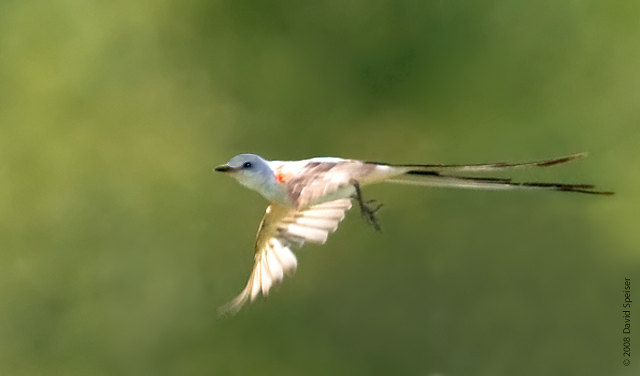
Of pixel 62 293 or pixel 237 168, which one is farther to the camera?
pixel 62 293

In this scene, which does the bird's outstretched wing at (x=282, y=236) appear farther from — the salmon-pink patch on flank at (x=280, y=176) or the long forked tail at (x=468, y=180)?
the long forked tail at (x=468, y=180)

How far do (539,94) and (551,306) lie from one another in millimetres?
593

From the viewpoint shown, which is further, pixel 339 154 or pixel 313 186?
pixel 339 154

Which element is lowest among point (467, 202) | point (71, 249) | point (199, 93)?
point (71, 249)

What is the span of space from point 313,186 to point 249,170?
0.07m

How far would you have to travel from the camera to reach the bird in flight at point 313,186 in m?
0.74

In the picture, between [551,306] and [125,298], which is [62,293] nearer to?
[125,298]

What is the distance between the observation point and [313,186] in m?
0.77

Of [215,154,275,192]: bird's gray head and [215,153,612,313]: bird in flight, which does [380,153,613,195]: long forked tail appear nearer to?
[215,153,612,313]: bird in flight

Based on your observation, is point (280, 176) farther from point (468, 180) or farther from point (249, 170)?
point (468, 180)

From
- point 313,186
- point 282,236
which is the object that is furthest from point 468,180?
point 282,236

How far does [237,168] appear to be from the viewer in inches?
31.6

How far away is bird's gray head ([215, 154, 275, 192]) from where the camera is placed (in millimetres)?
801

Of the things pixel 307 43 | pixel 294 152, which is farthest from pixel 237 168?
pixel 307 43
